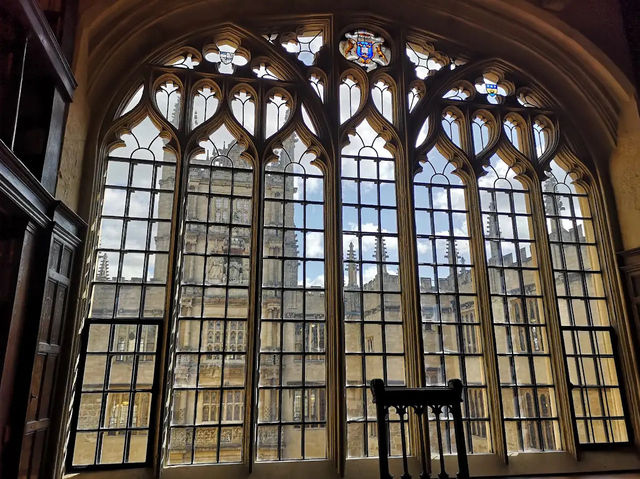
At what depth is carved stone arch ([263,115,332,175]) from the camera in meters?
5.19

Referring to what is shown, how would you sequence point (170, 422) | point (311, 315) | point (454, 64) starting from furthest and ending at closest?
1. point (454, 64)
2. point (311, 315)
3. point (170, 422)

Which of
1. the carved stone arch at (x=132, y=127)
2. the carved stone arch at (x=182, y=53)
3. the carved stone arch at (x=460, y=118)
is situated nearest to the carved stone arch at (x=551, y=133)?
the carved stone arch at (x=460, y=118)

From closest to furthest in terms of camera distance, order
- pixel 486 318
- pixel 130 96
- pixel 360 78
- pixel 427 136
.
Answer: pixel 486 318 → pixel 130 96 → pixel 427 136 → pixel 360 78

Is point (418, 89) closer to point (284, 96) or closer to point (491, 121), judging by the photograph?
point (491, 121)

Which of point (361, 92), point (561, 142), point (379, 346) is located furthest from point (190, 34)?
point (561, 142)

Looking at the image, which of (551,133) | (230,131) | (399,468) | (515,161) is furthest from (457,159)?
(399,468)

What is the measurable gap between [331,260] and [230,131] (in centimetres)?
171

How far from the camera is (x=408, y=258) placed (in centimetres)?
504

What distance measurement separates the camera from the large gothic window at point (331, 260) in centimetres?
443

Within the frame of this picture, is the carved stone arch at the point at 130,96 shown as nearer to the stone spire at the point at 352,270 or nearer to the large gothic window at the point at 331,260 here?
the large gothic window at the point at 331,260

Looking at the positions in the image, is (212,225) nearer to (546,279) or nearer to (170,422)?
(170,422)

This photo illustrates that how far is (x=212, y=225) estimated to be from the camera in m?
4.87

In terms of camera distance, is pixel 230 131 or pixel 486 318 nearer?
pixel 486 318

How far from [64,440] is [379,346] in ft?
9.00
